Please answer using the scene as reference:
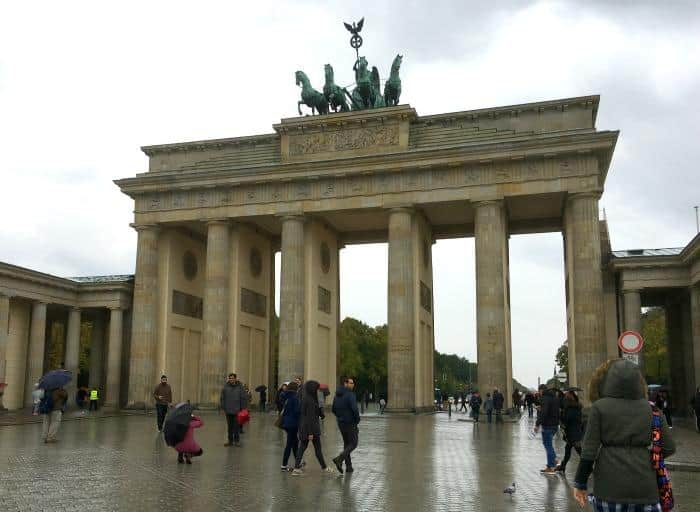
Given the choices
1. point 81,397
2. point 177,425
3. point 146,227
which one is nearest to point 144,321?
point 146,227

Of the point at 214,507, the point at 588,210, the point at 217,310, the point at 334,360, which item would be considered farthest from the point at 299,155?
the point at 214,507

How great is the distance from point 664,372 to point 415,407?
51.2m

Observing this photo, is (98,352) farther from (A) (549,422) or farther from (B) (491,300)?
(A) (549,422)

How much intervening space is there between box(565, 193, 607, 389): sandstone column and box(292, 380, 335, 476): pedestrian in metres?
26.1

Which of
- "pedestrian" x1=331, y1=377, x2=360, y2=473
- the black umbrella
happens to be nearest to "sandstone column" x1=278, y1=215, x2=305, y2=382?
the black umbrella

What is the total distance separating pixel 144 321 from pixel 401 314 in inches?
628

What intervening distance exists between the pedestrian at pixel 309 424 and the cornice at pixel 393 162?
28.0 m

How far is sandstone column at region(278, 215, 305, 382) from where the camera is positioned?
42750mm

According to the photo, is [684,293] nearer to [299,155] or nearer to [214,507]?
[299,155]

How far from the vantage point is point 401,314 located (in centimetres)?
4147

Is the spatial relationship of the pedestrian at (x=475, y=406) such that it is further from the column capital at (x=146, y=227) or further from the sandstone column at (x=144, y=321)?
the column capital at (x=146, y=227)

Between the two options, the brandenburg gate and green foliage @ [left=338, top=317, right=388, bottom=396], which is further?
green foliage @ [left=338, top=317, right=388, bottom=396]

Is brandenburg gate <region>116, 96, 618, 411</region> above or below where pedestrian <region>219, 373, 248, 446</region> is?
above

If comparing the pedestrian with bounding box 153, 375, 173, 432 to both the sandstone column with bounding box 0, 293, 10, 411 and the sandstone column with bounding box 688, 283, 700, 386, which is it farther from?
the sandstone column with bounding box 688, 283, 700, 386
